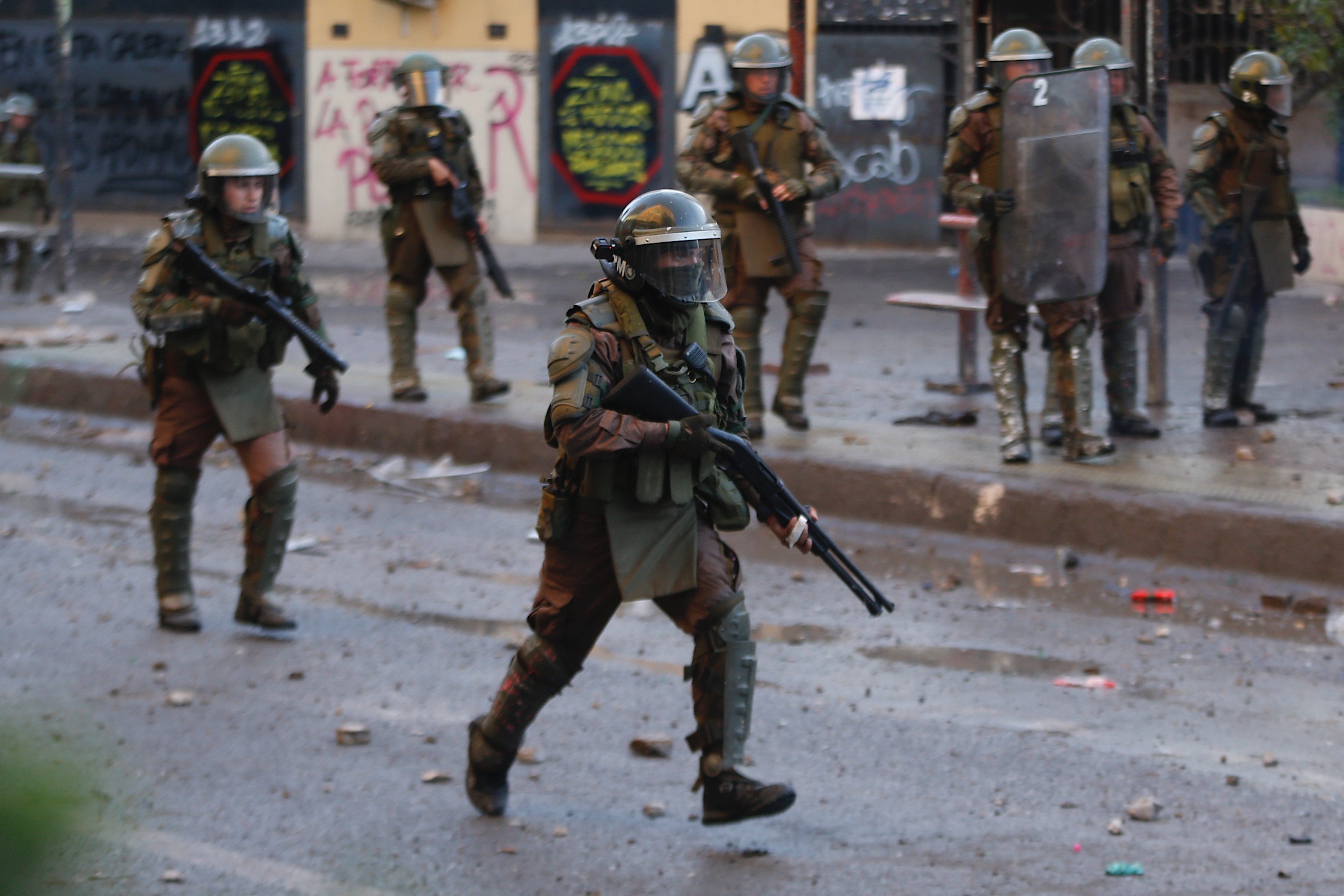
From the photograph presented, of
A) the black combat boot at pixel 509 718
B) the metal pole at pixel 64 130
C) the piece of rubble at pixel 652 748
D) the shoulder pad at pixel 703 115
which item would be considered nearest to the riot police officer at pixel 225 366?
the piece of rubble at pixel 652 748

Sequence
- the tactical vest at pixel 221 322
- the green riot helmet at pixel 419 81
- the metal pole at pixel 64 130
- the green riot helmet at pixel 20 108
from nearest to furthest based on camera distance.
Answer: the tactical vest at pixel 221 322, the green riot helmet at pixel 419 81, the metal pole at pixel 64 130, the green riot helmet at pixel 20 108

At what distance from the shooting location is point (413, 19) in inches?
723

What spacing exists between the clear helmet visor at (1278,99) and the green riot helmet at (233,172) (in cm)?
483

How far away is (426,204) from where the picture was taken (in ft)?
27.8

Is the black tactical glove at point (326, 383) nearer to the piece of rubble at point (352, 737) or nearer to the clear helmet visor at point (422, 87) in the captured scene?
the piece of rubble at point (352, 737)

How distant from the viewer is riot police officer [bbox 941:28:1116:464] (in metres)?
7.11

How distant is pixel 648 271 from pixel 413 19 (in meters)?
15.6

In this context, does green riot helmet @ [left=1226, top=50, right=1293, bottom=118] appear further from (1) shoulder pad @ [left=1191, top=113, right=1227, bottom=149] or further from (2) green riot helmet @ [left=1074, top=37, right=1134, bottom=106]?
(2) green riot helmet @ [left=1074, top=37, right=1134, bottom=106]

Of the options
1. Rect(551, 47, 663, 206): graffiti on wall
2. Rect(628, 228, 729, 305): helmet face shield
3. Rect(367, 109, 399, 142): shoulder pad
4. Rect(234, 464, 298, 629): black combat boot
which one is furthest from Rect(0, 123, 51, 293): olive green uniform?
Rect(628, 228, 729, 305): helmet face shield

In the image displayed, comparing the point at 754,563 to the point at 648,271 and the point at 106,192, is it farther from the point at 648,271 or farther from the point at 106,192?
the point at 106,192

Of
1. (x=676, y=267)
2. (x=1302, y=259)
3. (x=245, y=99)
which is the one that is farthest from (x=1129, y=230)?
(x=245, y=99)

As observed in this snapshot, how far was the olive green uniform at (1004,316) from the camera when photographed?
7.16m

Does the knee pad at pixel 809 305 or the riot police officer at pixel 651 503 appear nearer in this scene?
the riot police officer at pixel 651 503

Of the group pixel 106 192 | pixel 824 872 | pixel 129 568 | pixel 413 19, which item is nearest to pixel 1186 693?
pixel 824 872
